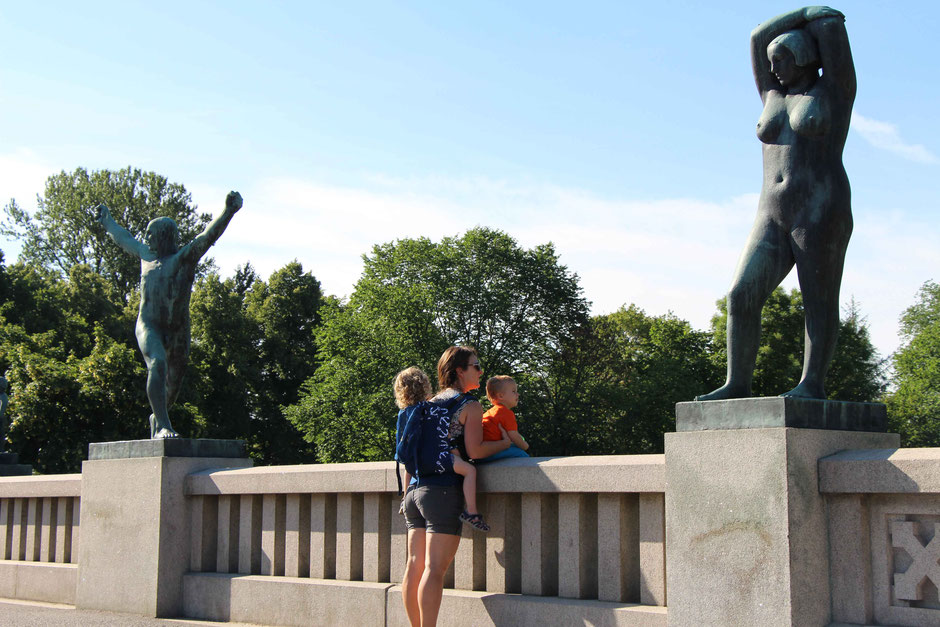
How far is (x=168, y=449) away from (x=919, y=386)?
4904 centimetres

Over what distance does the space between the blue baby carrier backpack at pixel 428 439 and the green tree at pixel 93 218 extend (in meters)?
45.5

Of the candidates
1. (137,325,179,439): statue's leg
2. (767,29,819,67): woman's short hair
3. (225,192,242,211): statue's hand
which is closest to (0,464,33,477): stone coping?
(137,325,179,439): statue's leg

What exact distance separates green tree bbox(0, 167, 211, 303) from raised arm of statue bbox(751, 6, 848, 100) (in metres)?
46.4

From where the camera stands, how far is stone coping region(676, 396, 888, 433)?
551 cm

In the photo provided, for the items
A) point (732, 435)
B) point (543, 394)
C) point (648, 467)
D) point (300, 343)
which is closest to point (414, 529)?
point (648, 467)

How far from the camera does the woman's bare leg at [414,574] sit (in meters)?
6.68

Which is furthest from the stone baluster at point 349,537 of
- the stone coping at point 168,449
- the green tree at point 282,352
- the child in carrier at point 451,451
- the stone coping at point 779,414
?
the green tree at point 282,352

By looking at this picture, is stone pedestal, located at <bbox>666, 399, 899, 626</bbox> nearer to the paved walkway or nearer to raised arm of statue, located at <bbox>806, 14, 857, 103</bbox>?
raised arm of statue, located at <bbox>806, 14, 857, 103</bbox>

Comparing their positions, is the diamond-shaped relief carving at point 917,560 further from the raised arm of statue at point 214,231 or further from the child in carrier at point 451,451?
the raised arm of statue at point 214,231

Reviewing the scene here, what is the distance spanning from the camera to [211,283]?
48812 millimetres

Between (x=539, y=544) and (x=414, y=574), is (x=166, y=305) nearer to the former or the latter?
(x=414, y=574)

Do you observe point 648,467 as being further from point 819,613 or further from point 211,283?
point 211,283

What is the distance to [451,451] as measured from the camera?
6707 millimetres

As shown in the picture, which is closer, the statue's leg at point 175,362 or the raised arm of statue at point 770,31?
the raised arm of statue at point 770,31
